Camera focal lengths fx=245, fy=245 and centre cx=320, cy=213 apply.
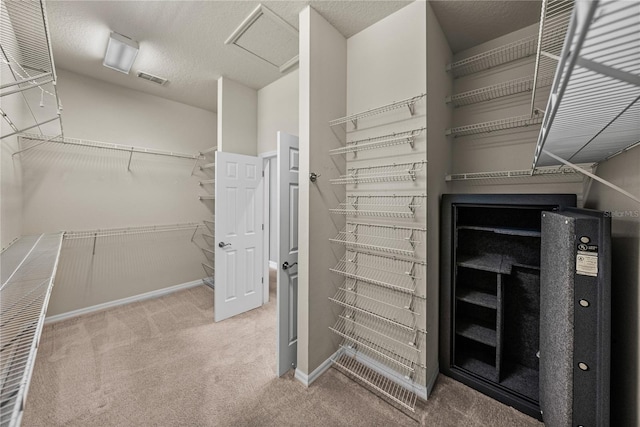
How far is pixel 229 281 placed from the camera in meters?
2.92

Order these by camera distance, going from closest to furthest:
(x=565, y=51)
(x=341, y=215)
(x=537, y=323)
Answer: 1. (x=565, y=51)
2. (x=537, y=323)
3. (x=341, y=215)

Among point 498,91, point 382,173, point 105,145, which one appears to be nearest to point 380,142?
point 382,173

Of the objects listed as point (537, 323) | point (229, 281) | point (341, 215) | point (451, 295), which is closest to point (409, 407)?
point (451, 295)

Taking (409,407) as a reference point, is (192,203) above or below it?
above

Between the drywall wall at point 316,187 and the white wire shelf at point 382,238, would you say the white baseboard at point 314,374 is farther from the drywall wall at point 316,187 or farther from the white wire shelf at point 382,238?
the white wire shelf at point 382,238

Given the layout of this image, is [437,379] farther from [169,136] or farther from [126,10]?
[169,136]

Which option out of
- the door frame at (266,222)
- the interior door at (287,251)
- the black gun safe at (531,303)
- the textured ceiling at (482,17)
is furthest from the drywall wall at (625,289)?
the door frame at (266,222)

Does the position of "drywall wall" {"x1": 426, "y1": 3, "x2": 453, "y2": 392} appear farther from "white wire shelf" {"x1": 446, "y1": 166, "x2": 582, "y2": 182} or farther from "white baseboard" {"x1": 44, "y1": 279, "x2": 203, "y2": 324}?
"white baseboard" {"x1": 44, "y1": 279, "x2": 203, "y2": 324}

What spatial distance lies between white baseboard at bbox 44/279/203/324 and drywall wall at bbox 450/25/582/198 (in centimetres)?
391

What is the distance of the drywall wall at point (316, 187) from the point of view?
1.85 metres

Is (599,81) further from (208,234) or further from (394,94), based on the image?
(208,234)

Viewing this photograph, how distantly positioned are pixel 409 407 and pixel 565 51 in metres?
1.98

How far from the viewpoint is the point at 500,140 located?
202 cm

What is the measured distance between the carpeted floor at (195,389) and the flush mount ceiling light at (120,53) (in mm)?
2820
